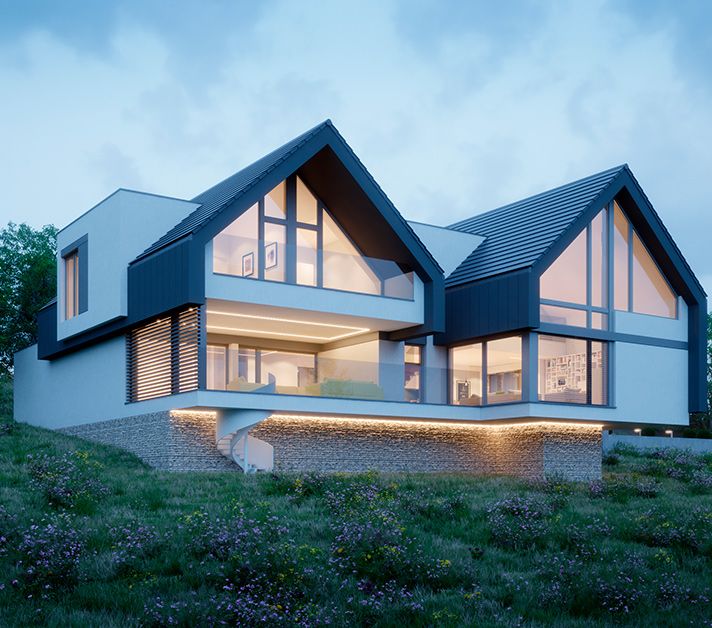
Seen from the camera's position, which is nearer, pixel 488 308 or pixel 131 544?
pixel 131 544

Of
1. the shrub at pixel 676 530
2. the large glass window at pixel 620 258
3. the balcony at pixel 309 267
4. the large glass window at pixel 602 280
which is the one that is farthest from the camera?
the large glass window at pixel 620 258

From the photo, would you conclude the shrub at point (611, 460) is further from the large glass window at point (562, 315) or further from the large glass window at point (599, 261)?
the large glass window at point (562, 315)

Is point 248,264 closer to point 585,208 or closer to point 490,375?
point 490,375

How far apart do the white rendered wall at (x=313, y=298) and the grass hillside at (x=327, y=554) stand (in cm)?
559

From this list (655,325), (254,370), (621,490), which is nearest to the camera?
(621,490)

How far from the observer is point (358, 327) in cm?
2850

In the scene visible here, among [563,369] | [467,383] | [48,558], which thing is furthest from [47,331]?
[48,558]

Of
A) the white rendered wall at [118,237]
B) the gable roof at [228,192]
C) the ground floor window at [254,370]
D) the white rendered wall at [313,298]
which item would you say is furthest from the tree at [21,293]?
the white rendered wall at [313,298]

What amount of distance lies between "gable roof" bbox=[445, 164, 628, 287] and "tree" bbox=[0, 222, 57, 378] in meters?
22.2

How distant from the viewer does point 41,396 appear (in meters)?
32.9

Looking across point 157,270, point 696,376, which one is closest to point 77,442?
point 157,270

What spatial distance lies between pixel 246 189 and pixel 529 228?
29.9 ft

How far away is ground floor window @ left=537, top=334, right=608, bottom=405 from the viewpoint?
88.8ft

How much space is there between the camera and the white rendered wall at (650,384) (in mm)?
28703
